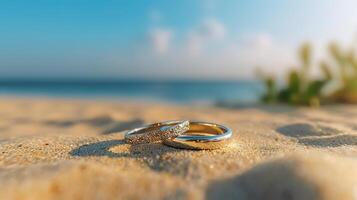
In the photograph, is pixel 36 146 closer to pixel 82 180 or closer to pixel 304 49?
pixel 82 180

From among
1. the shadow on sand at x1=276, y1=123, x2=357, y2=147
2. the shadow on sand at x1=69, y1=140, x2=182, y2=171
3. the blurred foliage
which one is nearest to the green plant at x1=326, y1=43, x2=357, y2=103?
the blurred foliage

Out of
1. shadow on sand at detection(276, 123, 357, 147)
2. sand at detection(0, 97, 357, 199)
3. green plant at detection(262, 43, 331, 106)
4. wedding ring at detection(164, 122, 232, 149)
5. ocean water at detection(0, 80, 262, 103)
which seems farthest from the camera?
ocean water at detection(0, 80, 262, 103)

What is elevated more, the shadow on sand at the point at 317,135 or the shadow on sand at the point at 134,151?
the shadow on sand at the point at 134,151

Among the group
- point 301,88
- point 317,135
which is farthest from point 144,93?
point 317,135

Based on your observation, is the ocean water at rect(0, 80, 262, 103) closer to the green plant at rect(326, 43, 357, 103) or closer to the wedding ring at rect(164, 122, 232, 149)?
the green plant at rect(326, 43, 357, 103)

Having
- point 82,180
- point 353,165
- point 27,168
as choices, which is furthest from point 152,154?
point 353,165

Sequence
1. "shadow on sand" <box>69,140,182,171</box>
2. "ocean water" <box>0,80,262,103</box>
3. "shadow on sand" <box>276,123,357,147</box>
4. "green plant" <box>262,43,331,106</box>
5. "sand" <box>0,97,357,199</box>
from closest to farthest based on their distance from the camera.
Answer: "sand" <box>0,97,357,199</box> < "shadow on sand" <box>69,140,182,171</box> < "shadow on sand" <box>276,123,357,147</box> < "green plant" <box>262,43,331,106</box> < "ocean water" <box>0,80,262,103</box>

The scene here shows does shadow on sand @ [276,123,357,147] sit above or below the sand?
below

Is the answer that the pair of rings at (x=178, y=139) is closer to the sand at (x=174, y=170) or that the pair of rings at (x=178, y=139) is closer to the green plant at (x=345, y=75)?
the sand at (x=174, y=170)

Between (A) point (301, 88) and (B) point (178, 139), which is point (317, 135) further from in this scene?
(A) point (301, 88)

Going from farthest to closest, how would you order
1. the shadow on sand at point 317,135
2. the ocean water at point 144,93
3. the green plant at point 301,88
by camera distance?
the ocean water at point 144,93, the green plant at point 301,88, the shadow on sand at point 317,135

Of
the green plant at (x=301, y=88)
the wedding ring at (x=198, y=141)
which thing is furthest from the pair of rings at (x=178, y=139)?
the green plant at (x=301, y=88)
